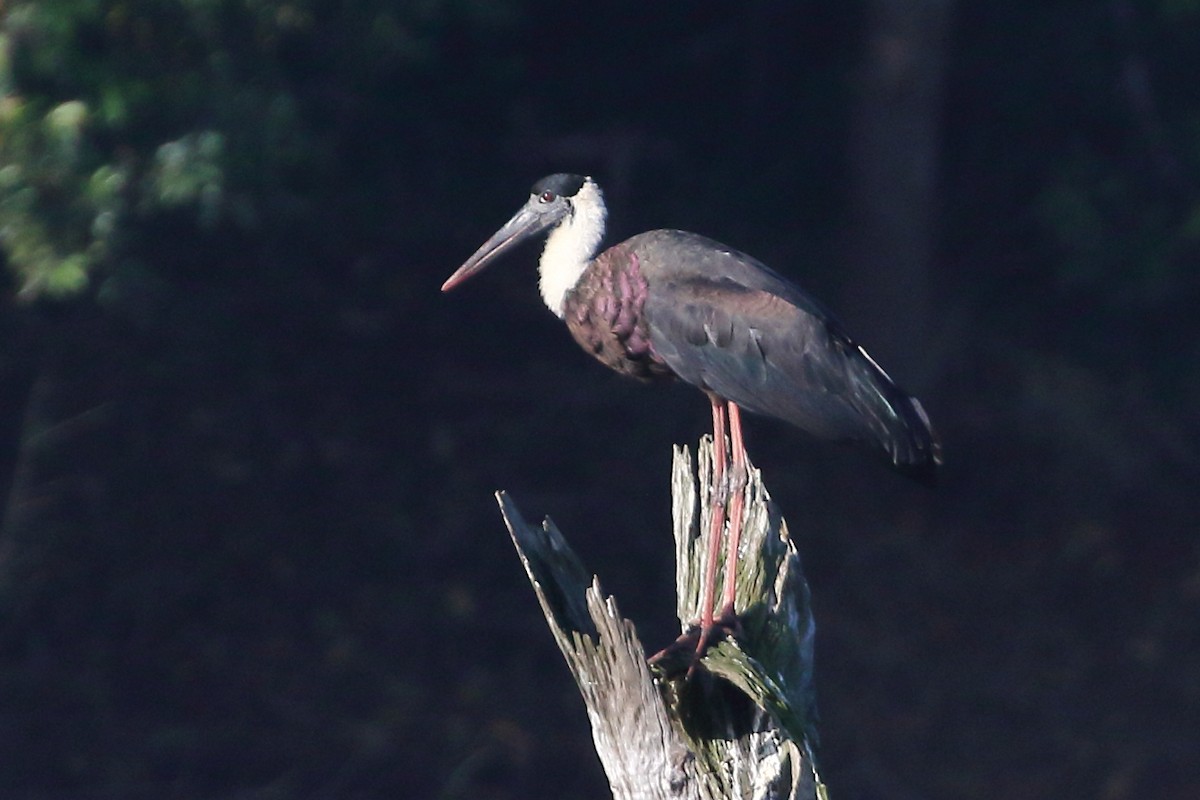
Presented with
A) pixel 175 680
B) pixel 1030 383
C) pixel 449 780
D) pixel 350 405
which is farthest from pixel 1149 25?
pixel 175 680

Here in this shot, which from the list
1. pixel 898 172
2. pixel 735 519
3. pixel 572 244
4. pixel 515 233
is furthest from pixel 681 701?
pixel 898 172

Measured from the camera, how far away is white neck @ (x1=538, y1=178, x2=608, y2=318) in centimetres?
515

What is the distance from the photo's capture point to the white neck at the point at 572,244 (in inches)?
203

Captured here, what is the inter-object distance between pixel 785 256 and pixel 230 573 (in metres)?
3.25

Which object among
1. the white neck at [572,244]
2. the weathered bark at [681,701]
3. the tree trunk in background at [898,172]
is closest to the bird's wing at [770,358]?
the white neck at [572,244]

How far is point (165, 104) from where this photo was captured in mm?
6504

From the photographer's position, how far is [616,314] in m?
4.82

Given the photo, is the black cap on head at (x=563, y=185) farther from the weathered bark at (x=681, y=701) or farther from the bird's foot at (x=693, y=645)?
the weathered bark at (x=681, y=701)

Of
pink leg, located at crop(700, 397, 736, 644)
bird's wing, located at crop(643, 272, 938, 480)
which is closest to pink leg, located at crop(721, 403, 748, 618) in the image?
pink leg, located at crop(700, 397, 736, 644)


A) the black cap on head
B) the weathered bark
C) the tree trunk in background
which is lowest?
the tree trunk in background

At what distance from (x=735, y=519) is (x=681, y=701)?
0.70 meters

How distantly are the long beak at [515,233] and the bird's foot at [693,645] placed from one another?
5.38 ft

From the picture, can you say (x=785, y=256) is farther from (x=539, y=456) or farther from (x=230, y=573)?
(x=230, y=573)

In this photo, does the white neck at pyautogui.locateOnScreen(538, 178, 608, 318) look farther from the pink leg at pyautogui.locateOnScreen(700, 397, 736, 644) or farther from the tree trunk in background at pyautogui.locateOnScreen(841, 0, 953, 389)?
the tree trunk in background at pyautogui.locateOnScreen(841, 0, 953, 389)
